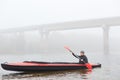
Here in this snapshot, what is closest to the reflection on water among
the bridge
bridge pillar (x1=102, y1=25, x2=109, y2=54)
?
the bridge

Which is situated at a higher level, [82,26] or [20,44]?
[82,26]

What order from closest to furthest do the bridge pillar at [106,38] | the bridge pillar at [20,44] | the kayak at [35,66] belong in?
the kayak at [35,66], the bridge pillar at [106,38], the bridge pillar at [20,44]

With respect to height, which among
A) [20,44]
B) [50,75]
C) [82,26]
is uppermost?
[82,26]

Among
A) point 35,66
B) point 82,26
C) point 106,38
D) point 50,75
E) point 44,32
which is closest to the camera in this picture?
point 50,75

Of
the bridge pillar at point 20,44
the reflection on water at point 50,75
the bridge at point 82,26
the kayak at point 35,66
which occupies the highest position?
the bridge at point 82,26

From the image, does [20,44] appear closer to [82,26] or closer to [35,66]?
[82,26]

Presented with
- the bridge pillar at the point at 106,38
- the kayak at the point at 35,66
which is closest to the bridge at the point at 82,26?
A: the bridge pillar at the point at 106,38

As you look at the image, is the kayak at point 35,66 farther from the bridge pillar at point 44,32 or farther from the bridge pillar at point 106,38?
the bridge pillar at point 44,32

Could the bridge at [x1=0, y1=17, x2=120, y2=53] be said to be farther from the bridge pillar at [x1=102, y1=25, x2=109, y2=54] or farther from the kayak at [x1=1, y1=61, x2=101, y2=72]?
the kayak at [x1=1, y1=61, x2=101, y2=72]

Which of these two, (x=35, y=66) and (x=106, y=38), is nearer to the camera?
(x=35, y=66)

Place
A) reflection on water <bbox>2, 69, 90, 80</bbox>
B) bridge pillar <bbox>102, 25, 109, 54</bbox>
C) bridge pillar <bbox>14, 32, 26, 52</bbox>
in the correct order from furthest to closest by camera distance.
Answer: bridge pillar <bbox>14, 32, 26, 52</bbox> → bridge pillar <bbox>102, 25, 109, 54</bbox> → reflection on water <bbox>2, 69, 90, 80</bbox>

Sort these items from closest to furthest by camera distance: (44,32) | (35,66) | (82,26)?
(35,66) → (82,26) → (44,32)

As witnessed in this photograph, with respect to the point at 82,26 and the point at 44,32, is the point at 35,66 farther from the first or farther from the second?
the point at 44,32

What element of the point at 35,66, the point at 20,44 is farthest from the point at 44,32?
the point at 35,66
